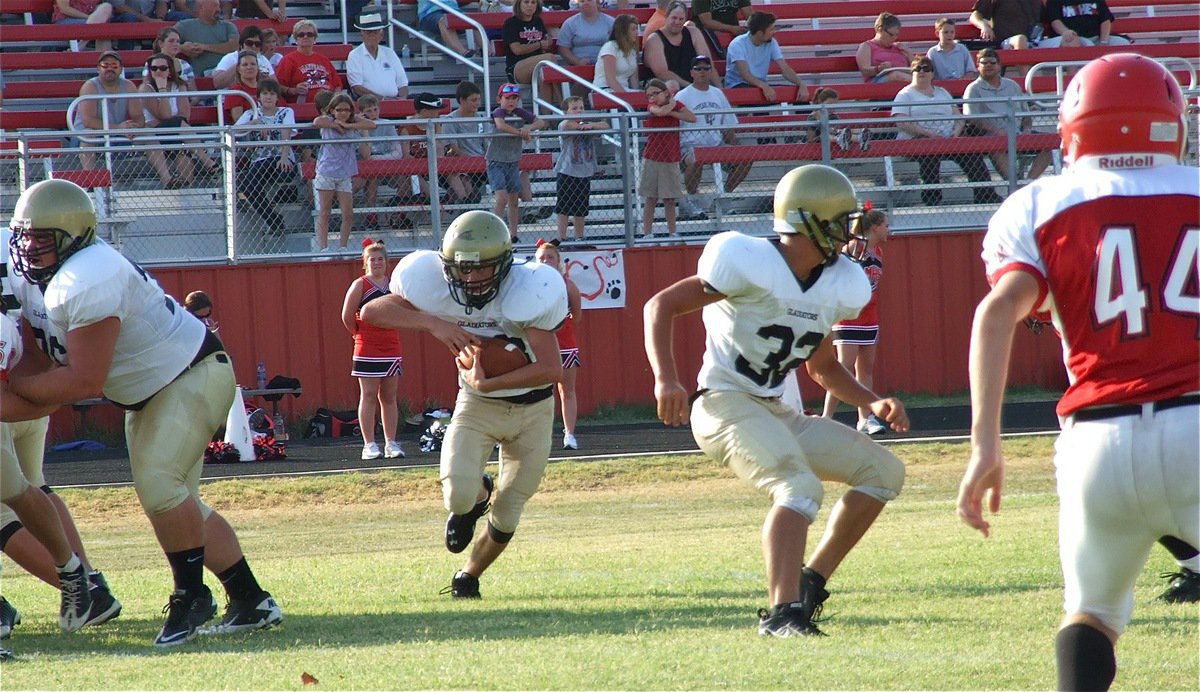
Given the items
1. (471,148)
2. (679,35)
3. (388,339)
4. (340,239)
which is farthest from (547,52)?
(388,339)

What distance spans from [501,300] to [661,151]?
838 cm

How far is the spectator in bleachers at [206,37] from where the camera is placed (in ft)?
51.4

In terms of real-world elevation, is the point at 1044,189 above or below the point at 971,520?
above

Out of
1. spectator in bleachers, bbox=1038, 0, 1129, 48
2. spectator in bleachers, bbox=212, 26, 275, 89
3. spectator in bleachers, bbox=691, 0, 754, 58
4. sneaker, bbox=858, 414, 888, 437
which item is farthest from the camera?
spectator in bleachers, bbox=1038, 0, 1129, 48

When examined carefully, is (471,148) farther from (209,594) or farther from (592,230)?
(209,594)

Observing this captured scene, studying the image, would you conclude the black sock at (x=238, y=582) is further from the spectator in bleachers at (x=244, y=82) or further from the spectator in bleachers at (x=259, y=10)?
the spectator in bleachers at (x=259, y=10)

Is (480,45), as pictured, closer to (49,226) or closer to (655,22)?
(655,22)

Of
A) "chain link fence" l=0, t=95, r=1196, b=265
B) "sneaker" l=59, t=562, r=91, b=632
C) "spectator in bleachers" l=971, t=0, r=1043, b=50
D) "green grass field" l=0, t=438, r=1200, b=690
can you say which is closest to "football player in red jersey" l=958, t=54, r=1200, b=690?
"green grass field" l=0, t=438, r=1200, b=690

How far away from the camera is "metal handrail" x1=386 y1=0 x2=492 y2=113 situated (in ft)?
53.6

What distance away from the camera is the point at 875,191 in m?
15.4

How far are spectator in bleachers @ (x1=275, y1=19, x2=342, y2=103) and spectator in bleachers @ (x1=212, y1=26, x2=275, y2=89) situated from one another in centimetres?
17

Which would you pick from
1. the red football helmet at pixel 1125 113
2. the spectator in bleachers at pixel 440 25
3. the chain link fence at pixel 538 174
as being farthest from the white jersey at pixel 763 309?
the spectator in bleachers at pixel 440 25

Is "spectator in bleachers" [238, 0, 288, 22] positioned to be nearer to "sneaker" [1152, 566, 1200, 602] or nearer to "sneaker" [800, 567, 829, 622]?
"sneaker" [800, 567, 829, 622]

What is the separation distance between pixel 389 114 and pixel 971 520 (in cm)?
1304
